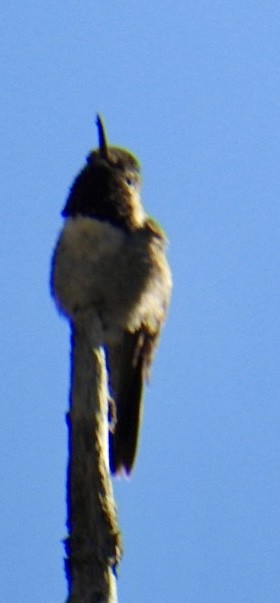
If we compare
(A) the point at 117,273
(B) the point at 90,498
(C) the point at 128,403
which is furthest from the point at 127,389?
(B) the point at 90,498

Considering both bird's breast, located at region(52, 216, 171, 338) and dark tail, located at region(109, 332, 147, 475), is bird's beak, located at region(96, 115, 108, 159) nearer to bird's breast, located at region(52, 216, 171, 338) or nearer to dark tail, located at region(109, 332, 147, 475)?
bird's breast, located at region(52, 216, 171, 338)

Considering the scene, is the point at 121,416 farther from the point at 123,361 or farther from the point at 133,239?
the point at 133,239

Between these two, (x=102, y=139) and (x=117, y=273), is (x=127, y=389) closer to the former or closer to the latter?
(x=117, y=273)

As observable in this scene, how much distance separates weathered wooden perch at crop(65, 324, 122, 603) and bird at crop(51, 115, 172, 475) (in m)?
0.60

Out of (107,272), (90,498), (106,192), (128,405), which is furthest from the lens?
(128,405)

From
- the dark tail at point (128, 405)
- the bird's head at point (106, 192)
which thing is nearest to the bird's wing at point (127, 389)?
the dark tail at point (128, 405)

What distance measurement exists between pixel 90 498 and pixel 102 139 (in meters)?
1.82

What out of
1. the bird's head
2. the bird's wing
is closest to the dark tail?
the bird's wing

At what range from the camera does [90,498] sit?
3.64 meters

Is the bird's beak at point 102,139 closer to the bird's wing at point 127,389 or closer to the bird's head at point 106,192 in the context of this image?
the bird's head at point 106,192

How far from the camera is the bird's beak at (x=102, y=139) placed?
4738mm

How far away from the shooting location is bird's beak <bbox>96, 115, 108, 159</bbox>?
187 inches

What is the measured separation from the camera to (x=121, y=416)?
529cm

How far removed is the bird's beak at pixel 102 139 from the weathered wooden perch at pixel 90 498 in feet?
3.56
